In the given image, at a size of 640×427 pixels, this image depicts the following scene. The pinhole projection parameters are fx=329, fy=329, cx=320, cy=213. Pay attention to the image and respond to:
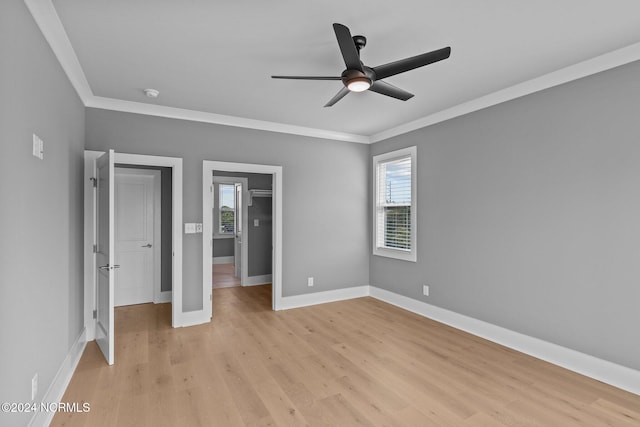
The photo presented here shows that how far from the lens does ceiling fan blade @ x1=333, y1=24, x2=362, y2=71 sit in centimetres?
188

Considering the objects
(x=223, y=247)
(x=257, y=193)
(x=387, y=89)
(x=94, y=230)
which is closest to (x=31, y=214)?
(x=94, y=230)

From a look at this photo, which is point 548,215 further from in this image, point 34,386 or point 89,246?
point 89,246

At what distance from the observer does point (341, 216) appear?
5.35 meters

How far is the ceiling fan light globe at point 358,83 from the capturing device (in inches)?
93.1

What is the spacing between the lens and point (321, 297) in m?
5.13

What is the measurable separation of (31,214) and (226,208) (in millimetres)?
7311

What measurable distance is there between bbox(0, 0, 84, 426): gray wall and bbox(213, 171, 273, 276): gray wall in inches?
142

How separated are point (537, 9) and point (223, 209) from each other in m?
8.25

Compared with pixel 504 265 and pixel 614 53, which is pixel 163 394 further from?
pixel 614 53

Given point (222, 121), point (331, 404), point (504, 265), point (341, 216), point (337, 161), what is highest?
point (222, 121)

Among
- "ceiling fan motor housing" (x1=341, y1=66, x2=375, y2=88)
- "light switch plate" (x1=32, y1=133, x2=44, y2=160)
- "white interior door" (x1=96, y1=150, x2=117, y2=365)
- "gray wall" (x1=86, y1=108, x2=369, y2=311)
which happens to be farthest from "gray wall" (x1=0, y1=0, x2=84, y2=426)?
"ceiling fan motor housing" (x1=341, y1=66, x2=375, y2=88)

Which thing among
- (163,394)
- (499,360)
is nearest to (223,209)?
(163,394)

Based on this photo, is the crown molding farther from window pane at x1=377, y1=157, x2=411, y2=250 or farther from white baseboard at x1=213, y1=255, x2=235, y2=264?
white baseboard at x1=213, y1=255, x2=235, y2=264

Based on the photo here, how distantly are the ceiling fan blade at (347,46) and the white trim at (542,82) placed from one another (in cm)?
207
